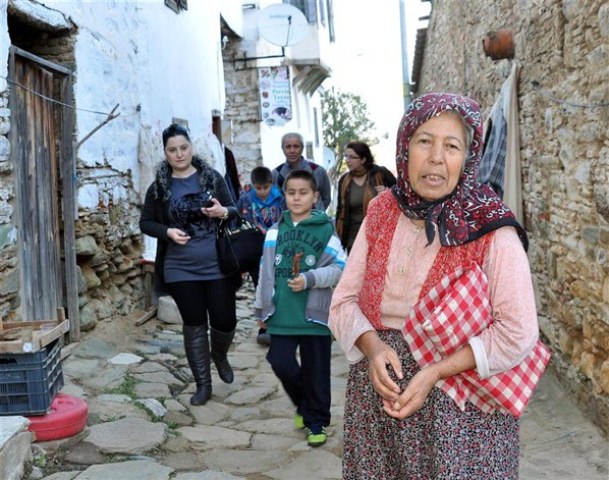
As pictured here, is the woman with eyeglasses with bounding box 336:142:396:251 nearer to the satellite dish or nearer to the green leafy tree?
the satellite dish

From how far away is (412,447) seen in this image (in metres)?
2.10

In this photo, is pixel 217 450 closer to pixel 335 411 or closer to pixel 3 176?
pixel 335 411

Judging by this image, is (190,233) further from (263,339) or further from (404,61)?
(404,61)

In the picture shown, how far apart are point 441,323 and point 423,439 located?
354 millimetres

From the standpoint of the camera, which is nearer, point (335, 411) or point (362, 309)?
point (362, 309)

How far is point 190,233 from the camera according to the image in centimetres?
483

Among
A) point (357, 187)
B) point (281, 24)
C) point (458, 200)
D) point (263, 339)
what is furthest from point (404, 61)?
point (458, 200)

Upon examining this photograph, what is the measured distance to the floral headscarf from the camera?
6.59ft

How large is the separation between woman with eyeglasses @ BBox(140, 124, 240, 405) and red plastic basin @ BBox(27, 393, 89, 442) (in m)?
0.96

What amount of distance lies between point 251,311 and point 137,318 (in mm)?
1540

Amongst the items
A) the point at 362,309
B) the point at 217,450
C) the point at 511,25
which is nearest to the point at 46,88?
the point at 217,450

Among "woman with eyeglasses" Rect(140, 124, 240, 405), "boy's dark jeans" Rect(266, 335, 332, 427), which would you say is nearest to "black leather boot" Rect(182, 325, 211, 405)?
"woman with eyeglasses" Rect(140, 124, 240, 405)

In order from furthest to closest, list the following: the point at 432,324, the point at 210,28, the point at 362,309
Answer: the point at 210,28 → the point at 362,309 → the point at 432,324

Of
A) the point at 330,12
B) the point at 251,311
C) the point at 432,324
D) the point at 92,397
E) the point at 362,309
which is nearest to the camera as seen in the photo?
the point at 432,324
